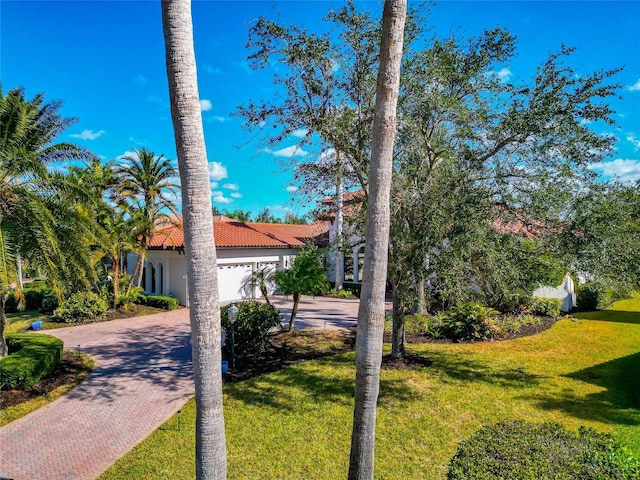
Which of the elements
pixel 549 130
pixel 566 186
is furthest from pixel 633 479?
pixel 549 130

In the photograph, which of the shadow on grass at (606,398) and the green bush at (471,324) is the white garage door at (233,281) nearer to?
the green bush at (471,324)

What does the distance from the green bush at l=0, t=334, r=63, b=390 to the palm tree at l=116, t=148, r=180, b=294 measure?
29.2 feet

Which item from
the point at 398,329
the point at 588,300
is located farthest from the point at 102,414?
the point at 588,300

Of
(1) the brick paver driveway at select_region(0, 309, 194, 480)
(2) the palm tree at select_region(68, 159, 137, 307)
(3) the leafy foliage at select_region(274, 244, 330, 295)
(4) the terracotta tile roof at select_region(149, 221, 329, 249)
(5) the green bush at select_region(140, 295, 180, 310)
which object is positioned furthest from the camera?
(4) the terracotta tile roof at select_region(149, 221, 329, 249)

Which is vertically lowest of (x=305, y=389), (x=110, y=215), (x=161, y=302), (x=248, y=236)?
(x=305, y=389)

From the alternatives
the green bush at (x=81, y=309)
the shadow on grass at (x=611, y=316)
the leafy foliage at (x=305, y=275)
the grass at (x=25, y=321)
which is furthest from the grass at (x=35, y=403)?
the shadow on grass at (x=611, y=316)

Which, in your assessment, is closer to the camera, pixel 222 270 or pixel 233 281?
pixel 222 270

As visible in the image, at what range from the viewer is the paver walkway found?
6626 mm

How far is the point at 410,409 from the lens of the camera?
8.41 m

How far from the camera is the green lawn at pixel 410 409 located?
638 cm

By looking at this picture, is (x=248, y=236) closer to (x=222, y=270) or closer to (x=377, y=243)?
(x=222, y=270)

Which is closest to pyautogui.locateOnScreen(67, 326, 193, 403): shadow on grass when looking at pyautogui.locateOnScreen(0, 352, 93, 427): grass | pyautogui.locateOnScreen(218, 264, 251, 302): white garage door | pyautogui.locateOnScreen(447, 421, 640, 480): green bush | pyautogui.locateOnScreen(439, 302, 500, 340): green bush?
pyautogui.locateOnScreen(0, 352, 93, 427): grass

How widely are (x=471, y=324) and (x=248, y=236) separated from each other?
52.2 ft

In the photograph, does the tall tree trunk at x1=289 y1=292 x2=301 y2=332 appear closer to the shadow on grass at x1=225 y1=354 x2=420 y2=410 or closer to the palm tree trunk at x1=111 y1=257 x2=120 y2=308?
the shadow on grass at x1=225 y1=354 x2=420 y2=410
